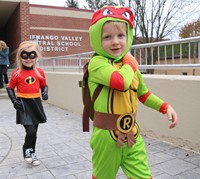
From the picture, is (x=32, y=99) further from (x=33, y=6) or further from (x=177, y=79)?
(x=33, y=6)

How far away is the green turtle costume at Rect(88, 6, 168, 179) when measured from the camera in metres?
1.92

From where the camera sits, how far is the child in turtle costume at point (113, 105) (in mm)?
1919

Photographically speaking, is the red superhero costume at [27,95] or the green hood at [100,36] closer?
→ the green hood at [100,36]

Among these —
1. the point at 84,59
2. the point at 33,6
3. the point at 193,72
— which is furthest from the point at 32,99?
the point at 33,6

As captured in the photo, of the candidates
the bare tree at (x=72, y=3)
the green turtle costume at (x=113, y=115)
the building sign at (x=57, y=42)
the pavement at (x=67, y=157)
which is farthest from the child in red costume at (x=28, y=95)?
the bare tree at (x=72, y=3)

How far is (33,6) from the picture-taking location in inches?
712

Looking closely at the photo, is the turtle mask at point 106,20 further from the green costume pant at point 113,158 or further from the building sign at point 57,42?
the building sign at point 57,42

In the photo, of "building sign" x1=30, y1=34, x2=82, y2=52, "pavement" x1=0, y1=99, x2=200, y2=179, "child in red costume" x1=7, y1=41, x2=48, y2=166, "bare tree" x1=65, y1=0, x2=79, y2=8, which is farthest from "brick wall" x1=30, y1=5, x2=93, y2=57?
Answer: "bare tree" x1=65, y1=0, x2=79, y2=8

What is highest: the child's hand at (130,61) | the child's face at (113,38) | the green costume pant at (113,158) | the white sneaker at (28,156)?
the child's face at (113,38)

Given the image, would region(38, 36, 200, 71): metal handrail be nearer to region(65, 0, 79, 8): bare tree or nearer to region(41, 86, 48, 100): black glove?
region(41, 86, 48, 100): black glove

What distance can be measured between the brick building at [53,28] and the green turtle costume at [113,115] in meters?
15.0

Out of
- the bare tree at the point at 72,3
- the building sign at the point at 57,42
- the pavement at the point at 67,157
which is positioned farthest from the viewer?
the bare tree at the point at 72,3

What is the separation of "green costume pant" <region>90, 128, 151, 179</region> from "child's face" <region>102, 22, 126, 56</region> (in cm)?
55

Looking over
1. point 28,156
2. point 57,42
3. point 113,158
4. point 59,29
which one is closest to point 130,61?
point 113,158
